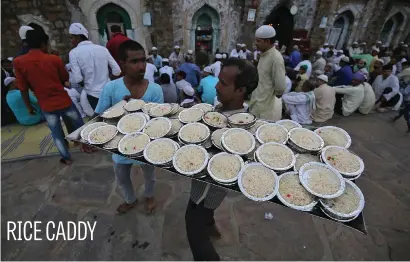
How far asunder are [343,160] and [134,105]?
6.64 ft

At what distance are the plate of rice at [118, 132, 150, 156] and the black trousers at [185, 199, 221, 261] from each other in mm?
687

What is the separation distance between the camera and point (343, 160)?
1.68 meters

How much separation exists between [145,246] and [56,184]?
1904 millimetres

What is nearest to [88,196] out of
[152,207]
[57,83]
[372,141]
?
[152,207]

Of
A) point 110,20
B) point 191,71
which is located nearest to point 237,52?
point 191,71

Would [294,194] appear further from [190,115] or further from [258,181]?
[190,115]

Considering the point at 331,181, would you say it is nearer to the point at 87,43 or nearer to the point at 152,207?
the point at 152,207

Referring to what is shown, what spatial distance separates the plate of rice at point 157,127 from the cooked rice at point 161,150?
11 cm

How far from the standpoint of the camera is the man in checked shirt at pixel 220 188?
1.89 m

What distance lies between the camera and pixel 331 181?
154cm

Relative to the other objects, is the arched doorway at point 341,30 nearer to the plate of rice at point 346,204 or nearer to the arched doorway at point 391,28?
the arched doorway at point 391,28

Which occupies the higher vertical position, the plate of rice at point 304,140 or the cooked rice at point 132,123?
the plate of rice at point 304,140

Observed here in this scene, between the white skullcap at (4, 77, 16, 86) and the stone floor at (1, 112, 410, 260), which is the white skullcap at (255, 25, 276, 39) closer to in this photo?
the stone floor at (1, 112, 410, 260)

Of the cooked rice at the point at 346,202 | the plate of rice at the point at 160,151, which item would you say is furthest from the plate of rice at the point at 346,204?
the plate of rice at the point at 160,151
